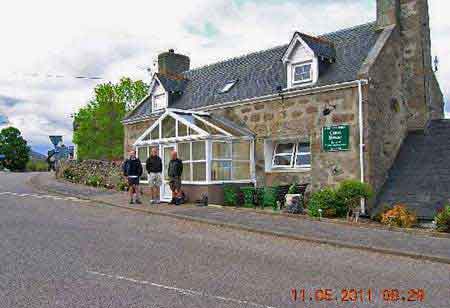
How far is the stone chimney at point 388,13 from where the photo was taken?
1639cm

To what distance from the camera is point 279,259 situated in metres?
7.89

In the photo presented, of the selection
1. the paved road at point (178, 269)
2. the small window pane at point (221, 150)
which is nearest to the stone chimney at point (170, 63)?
the small window pane at point (221, 150)

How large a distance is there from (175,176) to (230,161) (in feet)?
8.15

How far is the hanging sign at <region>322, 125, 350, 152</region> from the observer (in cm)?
1466

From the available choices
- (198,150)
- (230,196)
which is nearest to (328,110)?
→ (230,196)

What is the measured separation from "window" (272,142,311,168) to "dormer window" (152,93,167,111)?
25.8 ft

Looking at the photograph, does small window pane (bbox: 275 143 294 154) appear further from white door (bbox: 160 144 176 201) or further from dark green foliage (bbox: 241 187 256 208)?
white door (bbox: 160 144 176 201)

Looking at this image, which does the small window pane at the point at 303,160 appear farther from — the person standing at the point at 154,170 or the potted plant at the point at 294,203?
the person standing at the point at 154,170

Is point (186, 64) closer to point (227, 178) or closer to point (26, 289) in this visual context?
point (227, 178)

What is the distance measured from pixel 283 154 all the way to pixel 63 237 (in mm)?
10037

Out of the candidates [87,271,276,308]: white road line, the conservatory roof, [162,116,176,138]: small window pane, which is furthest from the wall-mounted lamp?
[87,271,276,308]: white road line

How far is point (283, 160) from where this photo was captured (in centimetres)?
1720

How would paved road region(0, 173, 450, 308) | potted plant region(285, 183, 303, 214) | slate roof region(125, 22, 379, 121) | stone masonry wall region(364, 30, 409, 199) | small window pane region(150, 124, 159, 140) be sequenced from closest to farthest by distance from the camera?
paved road region(0, 173, 450, 308)
potted plant region(285, 183, 303, 214)
stone masonry wall region(364, 30, 409, 199)
slate roof region(125, 22, 379, 121)
small window pane region(150, 124, 159, 140)

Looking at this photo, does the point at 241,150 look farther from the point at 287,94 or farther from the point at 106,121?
the point at 106,121
